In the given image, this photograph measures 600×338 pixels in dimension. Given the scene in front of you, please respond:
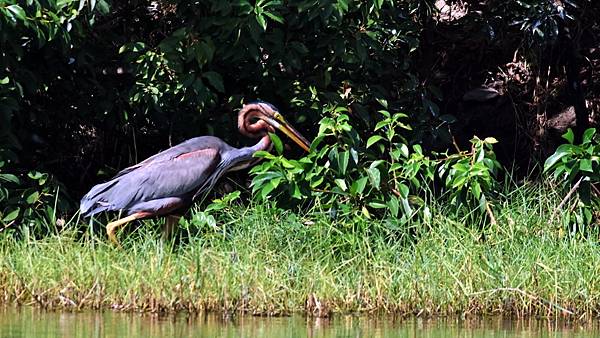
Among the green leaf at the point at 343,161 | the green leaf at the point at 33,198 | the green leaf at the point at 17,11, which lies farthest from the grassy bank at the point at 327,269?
the green leaf at the point at 17,11

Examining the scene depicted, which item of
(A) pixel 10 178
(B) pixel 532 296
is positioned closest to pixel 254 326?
(B) pixel 532 296

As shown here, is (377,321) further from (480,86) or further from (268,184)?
(480,86)

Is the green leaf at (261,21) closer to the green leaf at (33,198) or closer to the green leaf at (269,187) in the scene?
the green leaf at (269,187)

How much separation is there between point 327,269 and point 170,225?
1577 millimetres

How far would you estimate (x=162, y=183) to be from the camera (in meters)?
7.99

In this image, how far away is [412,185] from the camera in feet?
25.9

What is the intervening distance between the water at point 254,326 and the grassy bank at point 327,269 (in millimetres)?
145

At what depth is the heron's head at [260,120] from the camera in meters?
8.23

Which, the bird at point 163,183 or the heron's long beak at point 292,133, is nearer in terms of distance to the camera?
the bird at point 163,183

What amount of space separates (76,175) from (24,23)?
7.93 feet

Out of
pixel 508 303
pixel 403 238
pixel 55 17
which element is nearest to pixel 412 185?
pixel 403 238

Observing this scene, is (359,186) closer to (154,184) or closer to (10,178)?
(154,184)

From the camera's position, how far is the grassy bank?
20.3 feet

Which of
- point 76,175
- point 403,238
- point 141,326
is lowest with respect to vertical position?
point 141,326
